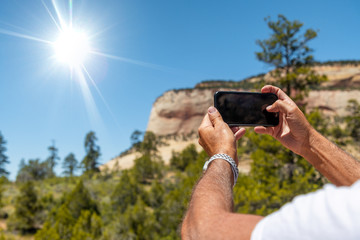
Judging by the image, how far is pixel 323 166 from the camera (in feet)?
5.38

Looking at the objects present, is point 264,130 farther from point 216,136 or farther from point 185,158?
point 185,158

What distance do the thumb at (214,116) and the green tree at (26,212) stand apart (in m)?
27.9

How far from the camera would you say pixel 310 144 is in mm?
1745

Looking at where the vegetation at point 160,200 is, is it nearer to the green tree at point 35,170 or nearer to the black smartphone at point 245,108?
the black smartphone at point 245,108

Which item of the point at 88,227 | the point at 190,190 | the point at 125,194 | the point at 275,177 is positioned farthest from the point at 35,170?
the point at 190,190

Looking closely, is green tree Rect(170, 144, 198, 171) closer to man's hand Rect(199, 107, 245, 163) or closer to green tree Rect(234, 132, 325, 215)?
green tree Rect(234, 132, 325, 215)

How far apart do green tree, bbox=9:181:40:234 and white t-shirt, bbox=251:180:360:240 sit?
28.5m

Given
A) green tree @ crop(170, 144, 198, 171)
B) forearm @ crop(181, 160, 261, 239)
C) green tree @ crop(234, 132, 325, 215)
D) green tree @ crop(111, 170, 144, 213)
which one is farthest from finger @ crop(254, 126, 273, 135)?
green tree @ crop(170, 144, 198, 171)

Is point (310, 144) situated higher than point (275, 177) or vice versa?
point (275, 177)

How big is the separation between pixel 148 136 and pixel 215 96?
4999 cm

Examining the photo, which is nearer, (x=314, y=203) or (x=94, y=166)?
(x=314, y=203)

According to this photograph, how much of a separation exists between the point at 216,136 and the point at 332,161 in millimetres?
693

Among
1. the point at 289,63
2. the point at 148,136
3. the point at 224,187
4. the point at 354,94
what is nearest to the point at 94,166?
the point at 148,136

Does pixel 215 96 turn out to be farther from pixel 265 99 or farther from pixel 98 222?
pixel 98 222
